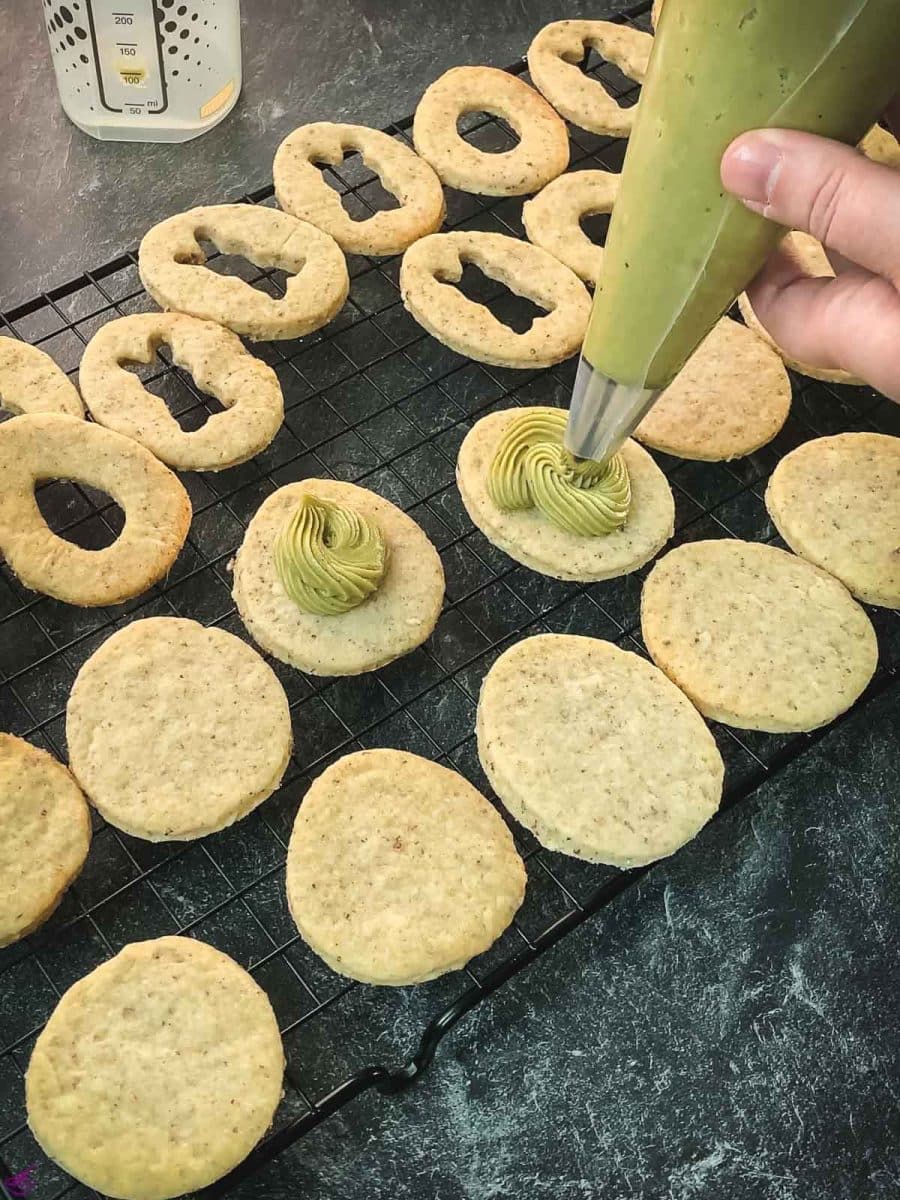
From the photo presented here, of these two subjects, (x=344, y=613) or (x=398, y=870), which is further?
(x=344, y=613)

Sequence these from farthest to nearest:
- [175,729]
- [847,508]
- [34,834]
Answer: [847,508]
[175,729]
[34,834]

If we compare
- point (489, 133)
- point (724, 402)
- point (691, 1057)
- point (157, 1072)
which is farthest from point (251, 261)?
point (691, 1057)

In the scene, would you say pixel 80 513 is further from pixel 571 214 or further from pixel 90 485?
pixel 571 214

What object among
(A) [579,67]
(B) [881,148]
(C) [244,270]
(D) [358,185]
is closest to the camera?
(C) [244,270]

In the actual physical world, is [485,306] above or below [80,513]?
above

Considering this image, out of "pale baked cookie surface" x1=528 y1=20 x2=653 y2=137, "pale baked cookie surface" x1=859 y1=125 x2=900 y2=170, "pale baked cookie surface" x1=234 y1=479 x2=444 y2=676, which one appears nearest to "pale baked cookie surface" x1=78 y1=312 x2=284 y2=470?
"pale baked cookie surface" x1=234 y1=479 x2=444 y2=676

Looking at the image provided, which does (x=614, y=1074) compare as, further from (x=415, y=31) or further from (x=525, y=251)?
(x=415, y=31)

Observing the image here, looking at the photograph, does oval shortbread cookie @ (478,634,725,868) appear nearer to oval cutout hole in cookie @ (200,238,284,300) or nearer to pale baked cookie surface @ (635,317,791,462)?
pale baked cookie surface @ (635,317,791,462)

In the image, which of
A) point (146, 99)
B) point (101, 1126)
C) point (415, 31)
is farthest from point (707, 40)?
point (415, 31)
